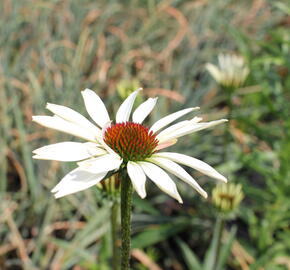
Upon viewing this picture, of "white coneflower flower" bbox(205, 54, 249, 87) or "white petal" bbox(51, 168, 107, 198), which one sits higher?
"white coneflower flower" bbox(205, 54, 249, 87)

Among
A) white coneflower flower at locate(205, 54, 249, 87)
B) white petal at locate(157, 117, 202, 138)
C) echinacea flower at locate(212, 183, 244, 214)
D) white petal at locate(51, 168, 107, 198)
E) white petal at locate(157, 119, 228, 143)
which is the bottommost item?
echinacea flower at locate(212, 183, 244, 214)

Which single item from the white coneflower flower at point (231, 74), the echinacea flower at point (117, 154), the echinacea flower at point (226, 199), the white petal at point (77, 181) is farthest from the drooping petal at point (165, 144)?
the white coneflower flower at point (231, 74)

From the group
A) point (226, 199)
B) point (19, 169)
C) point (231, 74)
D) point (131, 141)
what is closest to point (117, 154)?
point (131, 141)

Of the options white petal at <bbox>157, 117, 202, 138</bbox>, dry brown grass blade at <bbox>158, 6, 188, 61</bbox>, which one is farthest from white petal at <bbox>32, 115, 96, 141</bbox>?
dry brown grass blade at <bbox>158, 6, 188, 61</bbox>

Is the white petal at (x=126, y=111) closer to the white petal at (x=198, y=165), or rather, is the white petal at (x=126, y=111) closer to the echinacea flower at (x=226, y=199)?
the white petal at (x=198, y=165)

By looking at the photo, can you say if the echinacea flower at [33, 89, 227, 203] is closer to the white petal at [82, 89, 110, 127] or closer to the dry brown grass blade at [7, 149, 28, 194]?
the white petal at [82, 89, 110, 127]

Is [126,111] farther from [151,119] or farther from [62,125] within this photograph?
[151,119]

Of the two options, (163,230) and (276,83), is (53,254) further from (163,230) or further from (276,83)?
(276,83)
